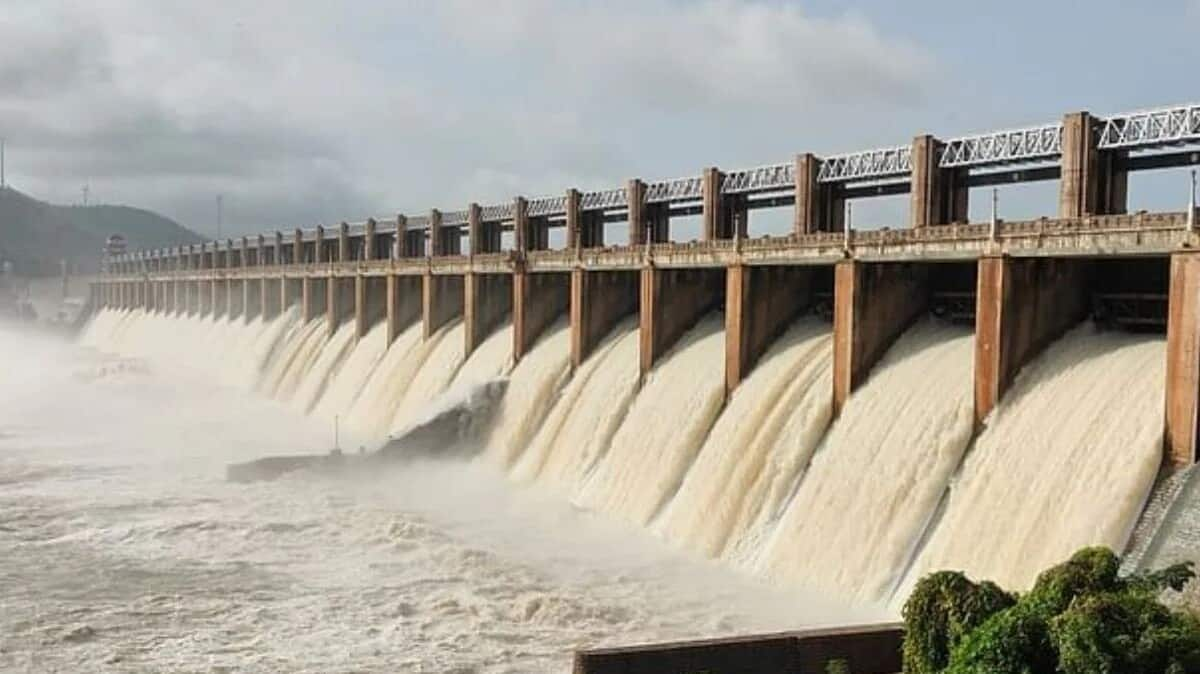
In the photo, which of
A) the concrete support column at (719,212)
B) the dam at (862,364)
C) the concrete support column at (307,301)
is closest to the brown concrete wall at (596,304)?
the dam at (862,364)

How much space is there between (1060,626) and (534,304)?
32167 millimetres

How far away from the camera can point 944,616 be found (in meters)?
15.1

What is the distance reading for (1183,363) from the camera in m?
18.3

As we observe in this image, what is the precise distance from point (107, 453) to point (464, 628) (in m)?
26.9

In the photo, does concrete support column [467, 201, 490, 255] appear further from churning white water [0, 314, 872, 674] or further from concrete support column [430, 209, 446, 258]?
churning white water [0, 314, 872, 674]

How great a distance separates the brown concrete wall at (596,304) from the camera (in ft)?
129

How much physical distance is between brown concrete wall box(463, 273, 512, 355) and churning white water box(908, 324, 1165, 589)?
2805 centimetres

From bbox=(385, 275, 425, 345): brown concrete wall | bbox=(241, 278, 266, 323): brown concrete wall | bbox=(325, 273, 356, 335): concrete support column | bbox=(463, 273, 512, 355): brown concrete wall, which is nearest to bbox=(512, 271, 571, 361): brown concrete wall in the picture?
bbox=(463, 273, 512, 355): brown concrete wall

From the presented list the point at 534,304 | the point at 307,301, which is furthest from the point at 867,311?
the point at 307,301

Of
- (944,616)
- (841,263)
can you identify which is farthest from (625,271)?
(944,616)

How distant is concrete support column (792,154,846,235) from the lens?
3400 centimetres

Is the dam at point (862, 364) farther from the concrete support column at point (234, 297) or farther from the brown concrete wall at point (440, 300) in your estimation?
the concrete support column at point (234, 297)

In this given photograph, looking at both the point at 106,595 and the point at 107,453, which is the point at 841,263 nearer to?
the point at 106,595

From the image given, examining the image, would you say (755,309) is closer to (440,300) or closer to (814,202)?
(814,202)
